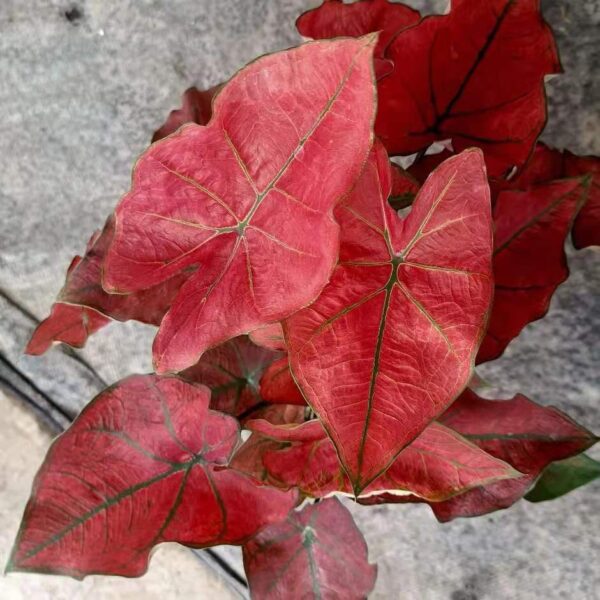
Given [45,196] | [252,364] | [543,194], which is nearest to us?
[543,194]

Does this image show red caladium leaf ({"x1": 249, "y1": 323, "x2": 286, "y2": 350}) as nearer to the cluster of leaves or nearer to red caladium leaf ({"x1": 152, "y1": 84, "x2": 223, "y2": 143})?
the cluster of leaves

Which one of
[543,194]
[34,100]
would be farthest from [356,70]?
[34,100]

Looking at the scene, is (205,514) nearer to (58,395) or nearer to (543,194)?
(543,194)

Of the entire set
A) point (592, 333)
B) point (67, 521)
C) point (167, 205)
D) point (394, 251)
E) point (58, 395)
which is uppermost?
point (167, 205)

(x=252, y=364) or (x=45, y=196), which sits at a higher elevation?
(x=45, y=196)

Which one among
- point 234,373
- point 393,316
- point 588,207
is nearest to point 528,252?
point 588,207

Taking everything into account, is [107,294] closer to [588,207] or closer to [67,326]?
[67,326]
